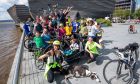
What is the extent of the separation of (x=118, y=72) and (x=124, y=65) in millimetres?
359

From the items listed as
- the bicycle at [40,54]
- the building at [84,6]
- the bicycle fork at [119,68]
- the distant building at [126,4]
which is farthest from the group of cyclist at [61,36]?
the distant building at [126,4]

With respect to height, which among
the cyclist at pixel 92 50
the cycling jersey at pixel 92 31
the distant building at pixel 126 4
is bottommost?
the distant building at pixel 126 4

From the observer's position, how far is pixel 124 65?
6.36 meters

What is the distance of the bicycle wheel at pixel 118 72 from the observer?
6371 mm

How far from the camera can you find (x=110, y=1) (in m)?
94.8

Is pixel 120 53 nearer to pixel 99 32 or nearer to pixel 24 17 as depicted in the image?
pixel 99 32

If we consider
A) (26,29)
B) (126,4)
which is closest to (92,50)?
(26,29)

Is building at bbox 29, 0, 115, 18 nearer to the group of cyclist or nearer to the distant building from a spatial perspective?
the distant building

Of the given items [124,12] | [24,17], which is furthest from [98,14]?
[24,17]

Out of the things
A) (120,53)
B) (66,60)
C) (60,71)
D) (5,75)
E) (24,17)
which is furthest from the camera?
(24,17)

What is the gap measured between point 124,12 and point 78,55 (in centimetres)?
9497

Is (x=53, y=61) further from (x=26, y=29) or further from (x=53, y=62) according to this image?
(x=26, y=29)

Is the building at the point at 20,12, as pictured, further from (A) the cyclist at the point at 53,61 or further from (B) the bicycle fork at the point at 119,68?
(B) the bicycle fork at the point at 119,68

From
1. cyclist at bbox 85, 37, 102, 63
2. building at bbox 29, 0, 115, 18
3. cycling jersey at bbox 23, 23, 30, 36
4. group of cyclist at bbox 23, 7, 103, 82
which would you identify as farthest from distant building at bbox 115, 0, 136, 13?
cyclist at bbox 85, 37, 102, 63
